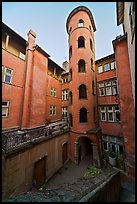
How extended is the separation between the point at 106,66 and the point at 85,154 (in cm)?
1326

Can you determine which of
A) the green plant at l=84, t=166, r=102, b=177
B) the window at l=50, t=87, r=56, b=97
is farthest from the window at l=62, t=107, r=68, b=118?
the green plant at l=84, t=166, r=102, b=177

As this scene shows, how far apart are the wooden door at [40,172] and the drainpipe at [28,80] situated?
14.7 feet

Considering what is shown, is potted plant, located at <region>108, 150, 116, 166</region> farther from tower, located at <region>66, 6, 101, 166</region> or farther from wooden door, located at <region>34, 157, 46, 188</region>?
wooden door, located at <region>34, 157, 46, 188</region>

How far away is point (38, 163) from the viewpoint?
31.0 ft

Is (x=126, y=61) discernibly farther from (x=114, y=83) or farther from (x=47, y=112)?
(x=47, y=112)

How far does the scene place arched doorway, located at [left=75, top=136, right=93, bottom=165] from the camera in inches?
538

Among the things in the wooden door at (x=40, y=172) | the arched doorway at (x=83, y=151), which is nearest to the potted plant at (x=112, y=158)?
the arched doorway at (x=83, y=151)

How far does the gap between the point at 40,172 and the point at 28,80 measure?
9.91m

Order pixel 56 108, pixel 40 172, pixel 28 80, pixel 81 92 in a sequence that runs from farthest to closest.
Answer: pixel 56 108 < pixel 81 92 < pixel 28 80 < pixel 40 172

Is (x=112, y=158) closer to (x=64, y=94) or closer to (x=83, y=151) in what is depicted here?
(x=83, y=151)

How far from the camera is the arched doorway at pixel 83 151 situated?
1366 cm

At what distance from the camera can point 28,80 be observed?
13.2 meters

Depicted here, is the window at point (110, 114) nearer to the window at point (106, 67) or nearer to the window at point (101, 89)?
the window at point (101, 89)

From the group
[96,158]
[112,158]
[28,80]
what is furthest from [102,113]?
[28,80]
